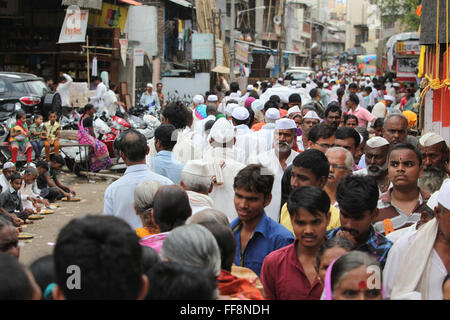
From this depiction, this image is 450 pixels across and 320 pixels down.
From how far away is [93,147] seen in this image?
1277 centimetres

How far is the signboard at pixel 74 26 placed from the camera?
62.3ft

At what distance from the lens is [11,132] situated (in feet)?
39.3

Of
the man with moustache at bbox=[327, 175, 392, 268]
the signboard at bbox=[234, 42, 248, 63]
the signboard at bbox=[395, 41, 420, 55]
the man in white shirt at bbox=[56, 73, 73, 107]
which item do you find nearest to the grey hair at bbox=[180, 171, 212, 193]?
the man with moustache at bbox=[327, 175, 392, 268]

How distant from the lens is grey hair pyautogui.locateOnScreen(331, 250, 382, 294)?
8.87 ft

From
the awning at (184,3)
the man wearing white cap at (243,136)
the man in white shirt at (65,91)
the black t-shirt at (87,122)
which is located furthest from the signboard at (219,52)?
the man wearing white cap at (243,136)

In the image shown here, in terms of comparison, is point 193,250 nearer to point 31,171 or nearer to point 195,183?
point 195,183

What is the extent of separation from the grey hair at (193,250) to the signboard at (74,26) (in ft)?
56.9

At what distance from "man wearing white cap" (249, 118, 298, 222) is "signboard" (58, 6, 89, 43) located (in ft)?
45.4

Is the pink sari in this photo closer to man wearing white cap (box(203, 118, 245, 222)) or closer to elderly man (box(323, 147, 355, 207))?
man wearing white cap (box(203, 118, 245, 222))

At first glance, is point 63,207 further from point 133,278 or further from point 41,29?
point 41,29

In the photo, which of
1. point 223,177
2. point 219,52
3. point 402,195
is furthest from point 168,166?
point 219,52

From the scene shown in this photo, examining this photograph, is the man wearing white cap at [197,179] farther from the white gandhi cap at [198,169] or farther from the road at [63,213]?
the road at [63,213]
